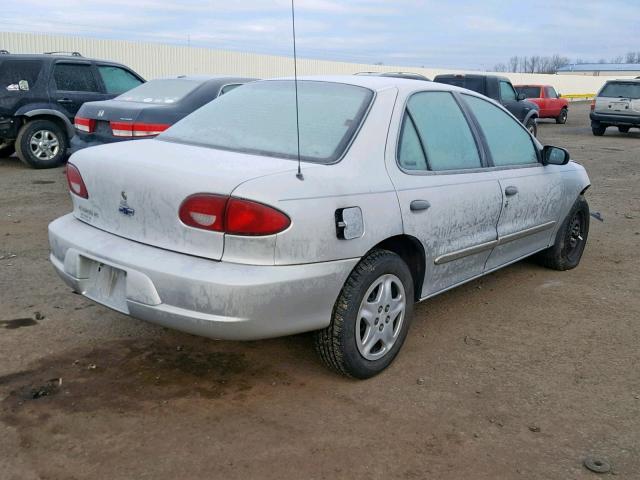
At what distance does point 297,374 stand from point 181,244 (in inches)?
39.5

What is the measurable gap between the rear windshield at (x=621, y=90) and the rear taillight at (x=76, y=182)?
18.8 m

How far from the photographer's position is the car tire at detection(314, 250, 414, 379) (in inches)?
128

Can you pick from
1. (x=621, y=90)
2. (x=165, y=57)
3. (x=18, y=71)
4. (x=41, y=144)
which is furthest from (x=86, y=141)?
(x=165, y=57)

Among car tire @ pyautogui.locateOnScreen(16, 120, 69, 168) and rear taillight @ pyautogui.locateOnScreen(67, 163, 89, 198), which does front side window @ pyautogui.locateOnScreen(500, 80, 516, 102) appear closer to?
car tire @ pyautogui.locateOnScreen(16, 120, 69, 168)

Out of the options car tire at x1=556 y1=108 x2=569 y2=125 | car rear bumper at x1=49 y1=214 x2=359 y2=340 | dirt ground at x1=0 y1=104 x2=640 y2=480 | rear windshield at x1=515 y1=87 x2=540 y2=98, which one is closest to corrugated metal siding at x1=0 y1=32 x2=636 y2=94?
rear windshield at x1=515 y1=87 x2=540 y2=98

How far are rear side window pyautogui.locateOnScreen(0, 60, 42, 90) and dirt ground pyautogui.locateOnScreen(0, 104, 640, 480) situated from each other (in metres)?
6.16

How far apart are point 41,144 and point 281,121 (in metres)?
7.90

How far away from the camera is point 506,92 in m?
17.3

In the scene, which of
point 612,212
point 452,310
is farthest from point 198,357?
point 612,212

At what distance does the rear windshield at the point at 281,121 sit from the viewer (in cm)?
342

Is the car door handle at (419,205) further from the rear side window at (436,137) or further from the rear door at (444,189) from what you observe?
the rear side window at (436,137)

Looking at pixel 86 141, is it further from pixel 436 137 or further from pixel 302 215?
pixel 302 215

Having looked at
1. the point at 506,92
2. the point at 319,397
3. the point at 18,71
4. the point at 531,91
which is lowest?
the point at 319,397

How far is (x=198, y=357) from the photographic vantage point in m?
3.72
